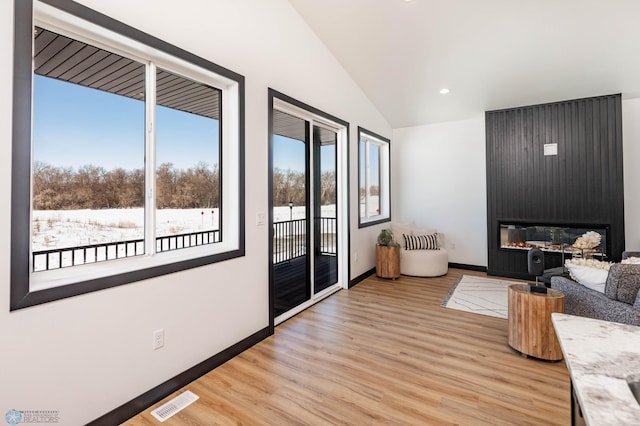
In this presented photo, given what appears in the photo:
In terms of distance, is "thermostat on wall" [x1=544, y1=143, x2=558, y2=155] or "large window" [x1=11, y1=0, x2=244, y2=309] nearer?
"large window" [x1=11, y1=0, x2=244, y2=309]

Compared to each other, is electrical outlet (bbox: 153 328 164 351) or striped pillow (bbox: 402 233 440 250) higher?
striped pillow (bbox: 402 233 440 250)

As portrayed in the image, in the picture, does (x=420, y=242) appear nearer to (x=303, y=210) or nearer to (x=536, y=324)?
(x=303, y=210)

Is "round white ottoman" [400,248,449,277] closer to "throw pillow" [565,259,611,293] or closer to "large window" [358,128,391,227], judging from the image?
"large window" [358,128,391,227]

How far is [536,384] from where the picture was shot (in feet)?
7.37

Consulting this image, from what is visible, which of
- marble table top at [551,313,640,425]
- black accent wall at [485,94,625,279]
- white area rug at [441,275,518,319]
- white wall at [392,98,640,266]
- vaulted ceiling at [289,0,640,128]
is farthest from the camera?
white wall at [392,98,640,266]

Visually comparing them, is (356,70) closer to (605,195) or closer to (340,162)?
(340,162)

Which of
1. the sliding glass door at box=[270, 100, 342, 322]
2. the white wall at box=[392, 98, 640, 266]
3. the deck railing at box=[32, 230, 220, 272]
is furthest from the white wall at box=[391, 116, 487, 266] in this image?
the deck railing at box=[32, 230, 220, 272]

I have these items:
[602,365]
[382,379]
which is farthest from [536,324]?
[602,365]

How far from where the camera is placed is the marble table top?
2.31ft

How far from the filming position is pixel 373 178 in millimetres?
5840

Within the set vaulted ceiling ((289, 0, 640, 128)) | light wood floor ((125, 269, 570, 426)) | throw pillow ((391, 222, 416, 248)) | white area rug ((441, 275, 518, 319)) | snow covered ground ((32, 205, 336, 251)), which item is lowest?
light wood floor ((125, 269, 570, 426))

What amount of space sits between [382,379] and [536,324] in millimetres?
1396

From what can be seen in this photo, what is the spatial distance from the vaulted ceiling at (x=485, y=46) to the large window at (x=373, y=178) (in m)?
0.94

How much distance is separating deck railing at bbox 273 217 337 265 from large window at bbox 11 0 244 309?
119 cm
